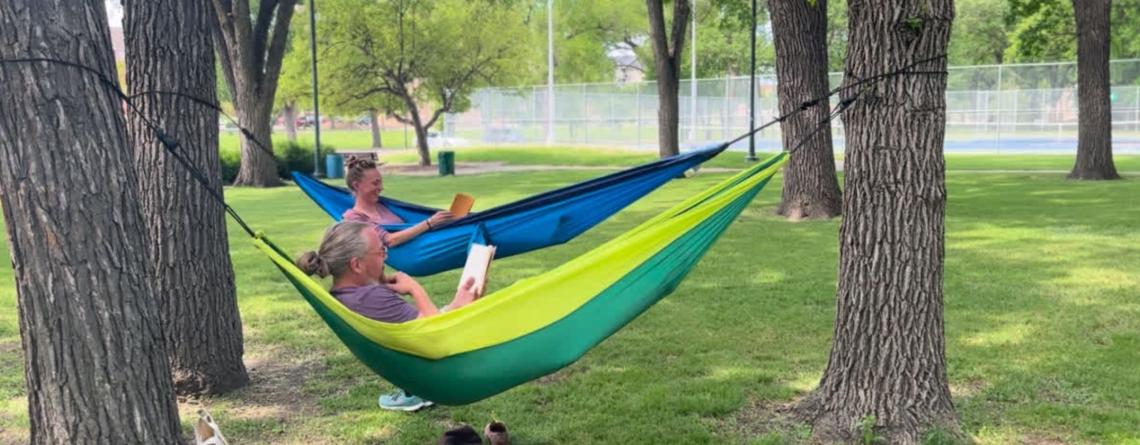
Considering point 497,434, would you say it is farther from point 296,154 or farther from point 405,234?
point 296,154

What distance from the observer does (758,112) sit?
2439cm

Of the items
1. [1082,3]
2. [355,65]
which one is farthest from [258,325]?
[355,65]

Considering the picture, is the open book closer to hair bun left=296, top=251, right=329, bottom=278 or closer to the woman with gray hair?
the woman with gray hair

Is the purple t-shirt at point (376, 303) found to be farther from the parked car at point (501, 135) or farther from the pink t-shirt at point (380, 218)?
the parked car at point (501, 135)

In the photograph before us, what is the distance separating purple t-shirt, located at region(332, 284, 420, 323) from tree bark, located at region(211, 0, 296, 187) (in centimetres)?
1410

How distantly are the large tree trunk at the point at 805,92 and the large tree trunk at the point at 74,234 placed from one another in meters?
6.93

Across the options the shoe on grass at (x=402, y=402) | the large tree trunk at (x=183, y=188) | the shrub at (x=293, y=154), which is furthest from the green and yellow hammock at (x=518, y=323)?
the shrub at (x=293, y=154)

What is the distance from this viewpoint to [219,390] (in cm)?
379

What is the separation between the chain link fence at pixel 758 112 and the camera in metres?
21.3

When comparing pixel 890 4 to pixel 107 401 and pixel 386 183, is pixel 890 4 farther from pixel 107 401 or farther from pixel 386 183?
pixel 386 183

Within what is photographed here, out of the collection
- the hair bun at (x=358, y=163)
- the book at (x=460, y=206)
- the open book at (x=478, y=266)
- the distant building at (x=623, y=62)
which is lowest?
the open book at (x=478, y=266)

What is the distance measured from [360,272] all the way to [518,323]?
680 mm

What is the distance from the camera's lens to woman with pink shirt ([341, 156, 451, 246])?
154 inches

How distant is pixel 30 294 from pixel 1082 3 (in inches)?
522
